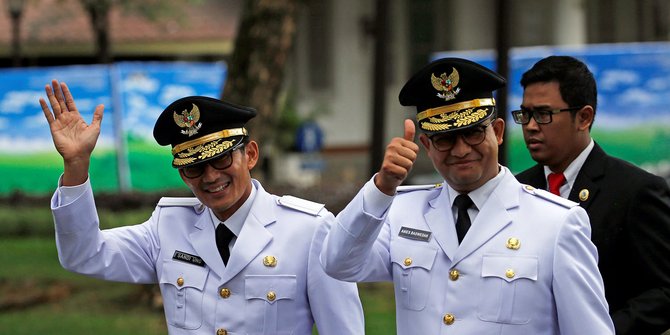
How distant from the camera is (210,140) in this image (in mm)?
3750

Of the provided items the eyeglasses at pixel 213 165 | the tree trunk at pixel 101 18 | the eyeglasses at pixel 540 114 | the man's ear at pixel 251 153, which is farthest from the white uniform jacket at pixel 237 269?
the tree trunk at pixel 101 18

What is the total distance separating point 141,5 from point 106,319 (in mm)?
11003

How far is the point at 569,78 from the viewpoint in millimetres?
4223

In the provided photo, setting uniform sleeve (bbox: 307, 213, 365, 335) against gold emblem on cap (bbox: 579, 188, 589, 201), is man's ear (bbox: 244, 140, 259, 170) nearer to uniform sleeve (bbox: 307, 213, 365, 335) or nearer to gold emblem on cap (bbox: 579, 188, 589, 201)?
uniform sleeve (bbox: 307, 213, 365, 335)

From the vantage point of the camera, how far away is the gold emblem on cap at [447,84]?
353 centimetres

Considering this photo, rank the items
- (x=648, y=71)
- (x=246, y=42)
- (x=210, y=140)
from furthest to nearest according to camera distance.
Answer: (x=648, y=71) < (x=246, y=42) < (x=210, y=140)

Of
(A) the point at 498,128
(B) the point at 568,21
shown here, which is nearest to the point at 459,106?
(A) the point at 498,128

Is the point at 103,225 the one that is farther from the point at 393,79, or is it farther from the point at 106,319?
the point at 393,79

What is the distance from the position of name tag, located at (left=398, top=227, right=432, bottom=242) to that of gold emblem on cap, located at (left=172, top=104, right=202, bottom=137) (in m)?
0.73

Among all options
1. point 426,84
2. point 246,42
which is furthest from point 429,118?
point 246,42

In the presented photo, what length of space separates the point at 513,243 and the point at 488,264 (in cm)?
10

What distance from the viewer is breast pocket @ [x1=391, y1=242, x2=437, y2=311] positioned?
11.7 ft

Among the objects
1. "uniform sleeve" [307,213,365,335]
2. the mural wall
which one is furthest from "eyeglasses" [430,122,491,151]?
the mural wall

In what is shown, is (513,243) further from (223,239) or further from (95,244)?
(95,244)
